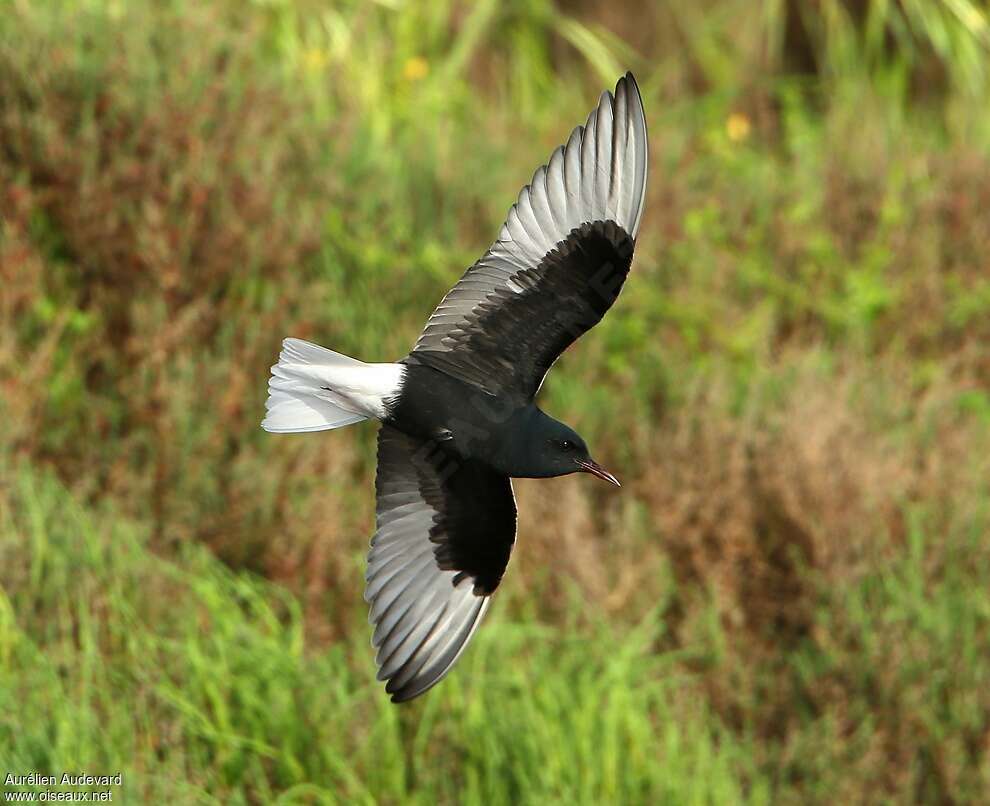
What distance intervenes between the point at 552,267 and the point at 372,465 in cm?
184

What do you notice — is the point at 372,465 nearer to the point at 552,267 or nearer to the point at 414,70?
the point at 552,267

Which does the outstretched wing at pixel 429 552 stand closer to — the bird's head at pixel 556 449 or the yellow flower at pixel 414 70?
the bird's head at pixel 556 449

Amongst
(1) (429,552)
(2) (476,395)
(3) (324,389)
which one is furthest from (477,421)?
(1) (429,552)

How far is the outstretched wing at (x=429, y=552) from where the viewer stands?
298cm

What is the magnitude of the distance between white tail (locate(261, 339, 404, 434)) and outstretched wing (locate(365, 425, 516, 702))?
296 mm

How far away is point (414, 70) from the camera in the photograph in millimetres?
6445

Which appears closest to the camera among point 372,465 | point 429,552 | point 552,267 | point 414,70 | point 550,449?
point 550,449

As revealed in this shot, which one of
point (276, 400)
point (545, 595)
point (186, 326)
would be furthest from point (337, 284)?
point (276, 400)

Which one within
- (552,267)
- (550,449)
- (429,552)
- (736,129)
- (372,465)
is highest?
(736,129)

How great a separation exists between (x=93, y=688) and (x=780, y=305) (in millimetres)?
3141

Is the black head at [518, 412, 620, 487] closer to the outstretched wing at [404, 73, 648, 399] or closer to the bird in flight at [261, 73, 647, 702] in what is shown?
the bird in flight at [261, 73, 647, 702]

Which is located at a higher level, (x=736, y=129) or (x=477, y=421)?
(x=736, y=129)

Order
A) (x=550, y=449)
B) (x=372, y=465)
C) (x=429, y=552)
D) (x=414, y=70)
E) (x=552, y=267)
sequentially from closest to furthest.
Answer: (x=550, y=449) → (x=552, y=267) → (x=429, y=552) → (x=372, y=465) → (x=414, y=70)

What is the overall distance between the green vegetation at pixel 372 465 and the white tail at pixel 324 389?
0.82 metres
